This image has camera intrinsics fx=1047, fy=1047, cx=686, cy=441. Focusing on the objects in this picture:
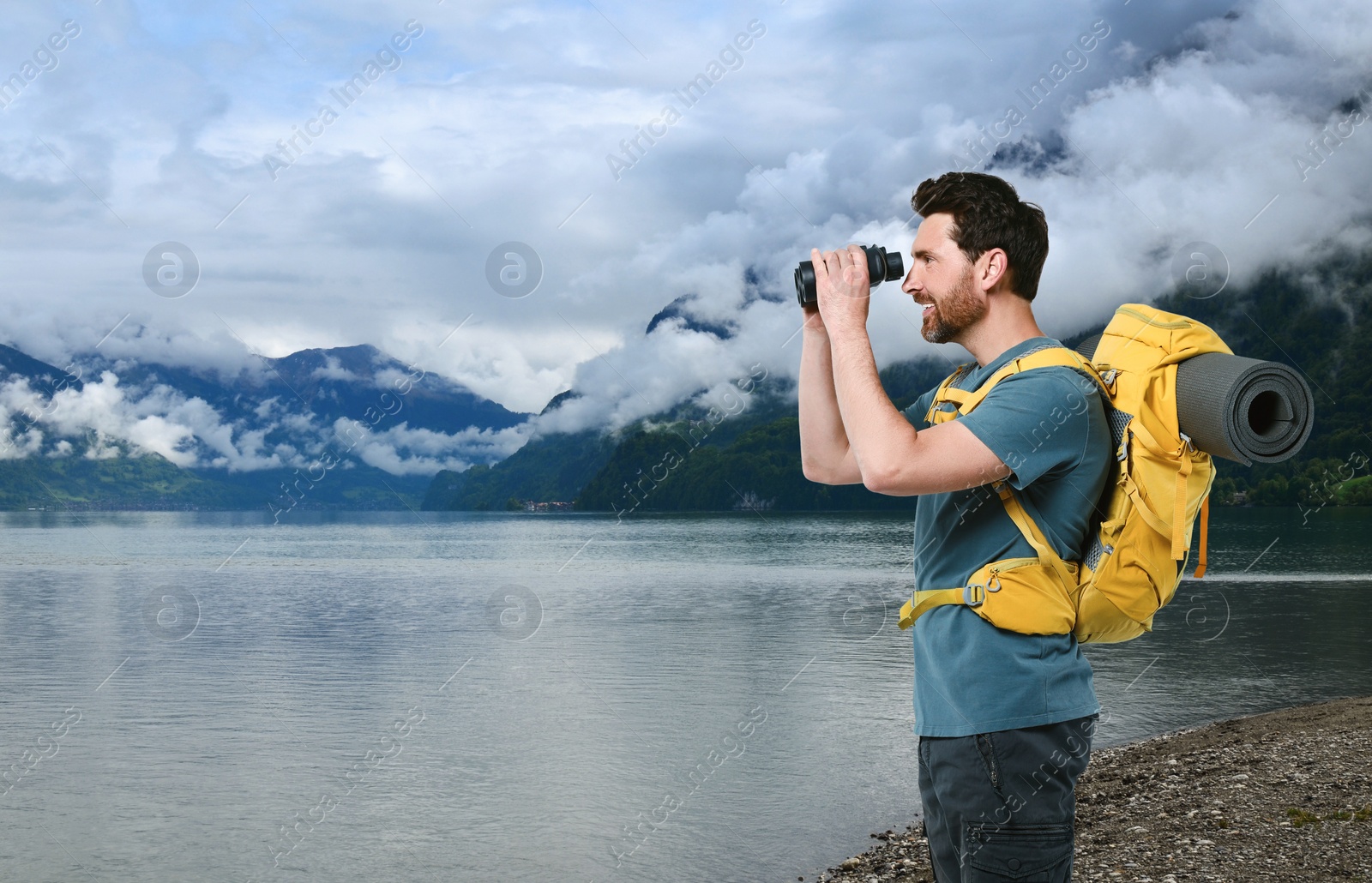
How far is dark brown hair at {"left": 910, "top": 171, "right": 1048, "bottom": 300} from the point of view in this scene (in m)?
2.77

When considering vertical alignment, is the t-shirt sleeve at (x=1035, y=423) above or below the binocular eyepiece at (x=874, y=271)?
below

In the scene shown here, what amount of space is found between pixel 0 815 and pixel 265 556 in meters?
89.1

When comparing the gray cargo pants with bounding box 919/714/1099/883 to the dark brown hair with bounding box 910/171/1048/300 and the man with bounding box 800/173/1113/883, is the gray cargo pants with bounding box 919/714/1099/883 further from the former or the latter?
the dark brown hair with bounding box 910/171/1048/300

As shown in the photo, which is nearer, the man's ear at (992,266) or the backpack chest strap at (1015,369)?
the backpack chest strap at (1015,369)

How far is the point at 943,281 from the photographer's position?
2.82 meters

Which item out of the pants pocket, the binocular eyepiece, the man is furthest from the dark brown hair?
the pants pocket

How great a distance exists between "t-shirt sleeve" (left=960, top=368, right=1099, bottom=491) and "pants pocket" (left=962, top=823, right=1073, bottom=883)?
85 centimetres

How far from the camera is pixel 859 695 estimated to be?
24969 mm

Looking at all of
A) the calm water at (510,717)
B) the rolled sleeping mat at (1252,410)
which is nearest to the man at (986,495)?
the calm water at (510,717)

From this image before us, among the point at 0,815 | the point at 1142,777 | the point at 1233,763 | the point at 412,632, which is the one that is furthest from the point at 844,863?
the point at 412,632

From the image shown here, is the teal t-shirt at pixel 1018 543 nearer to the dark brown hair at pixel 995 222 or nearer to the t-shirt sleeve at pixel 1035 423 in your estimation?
the t-shirt sleeve at pixel 1035 423

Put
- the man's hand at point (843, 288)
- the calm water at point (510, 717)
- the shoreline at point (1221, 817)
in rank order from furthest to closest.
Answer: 1. the calm water at point (510, 717)
2. the shoreline at point (1221, 817)
3. the man's hand at point (843, 288)

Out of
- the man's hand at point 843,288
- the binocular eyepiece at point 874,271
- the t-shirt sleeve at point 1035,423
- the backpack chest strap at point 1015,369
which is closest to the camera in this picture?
the t-shirt sleeve at point 1035,423

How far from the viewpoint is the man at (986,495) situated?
254cm
